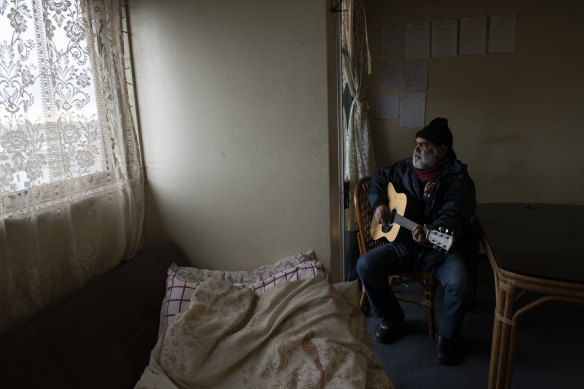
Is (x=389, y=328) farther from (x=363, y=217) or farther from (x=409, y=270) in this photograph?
(x=363, y=217)

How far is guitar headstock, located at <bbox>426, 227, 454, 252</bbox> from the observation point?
1930mm

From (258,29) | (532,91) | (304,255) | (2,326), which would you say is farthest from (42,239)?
(532,91)

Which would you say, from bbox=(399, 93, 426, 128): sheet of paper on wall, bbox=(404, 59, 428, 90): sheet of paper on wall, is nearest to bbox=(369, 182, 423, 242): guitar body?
bbox=(399, 93, 426, 128): sheet of paper on wall

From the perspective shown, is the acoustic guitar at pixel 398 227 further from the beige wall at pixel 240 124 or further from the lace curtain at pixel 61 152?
the lace curtain at pixel 61 152

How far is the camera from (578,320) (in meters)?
2.38

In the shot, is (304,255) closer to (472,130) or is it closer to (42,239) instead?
(42,239)

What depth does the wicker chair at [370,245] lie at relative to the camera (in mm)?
2264

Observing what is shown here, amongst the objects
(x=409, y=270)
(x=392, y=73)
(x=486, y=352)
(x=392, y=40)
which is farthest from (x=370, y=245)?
(x=392, y=40)

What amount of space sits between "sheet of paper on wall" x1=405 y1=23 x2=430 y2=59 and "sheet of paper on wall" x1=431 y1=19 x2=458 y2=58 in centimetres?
5

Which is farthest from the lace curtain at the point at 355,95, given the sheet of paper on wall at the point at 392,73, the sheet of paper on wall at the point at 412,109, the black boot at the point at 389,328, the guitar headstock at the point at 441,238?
the guitar headstock at the point at 441,238

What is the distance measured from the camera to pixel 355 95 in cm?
290

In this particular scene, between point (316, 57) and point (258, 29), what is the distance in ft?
0.94

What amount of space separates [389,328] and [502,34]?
2.46 metres

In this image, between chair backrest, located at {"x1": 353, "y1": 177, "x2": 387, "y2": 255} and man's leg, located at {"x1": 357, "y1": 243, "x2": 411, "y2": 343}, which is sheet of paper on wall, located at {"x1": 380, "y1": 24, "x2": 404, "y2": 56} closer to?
chair backrest, located at {"x1": 353, "y1": 177, "x2": 387, "y2": 255}
